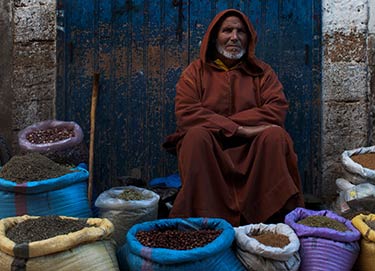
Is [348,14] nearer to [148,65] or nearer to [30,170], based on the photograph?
[148,65]

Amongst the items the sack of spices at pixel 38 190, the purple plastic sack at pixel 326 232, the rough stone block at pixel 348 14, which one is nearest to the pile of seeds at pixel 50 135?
the sack of spices at pixel 38 190

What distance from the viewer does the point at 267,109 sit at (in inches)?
163

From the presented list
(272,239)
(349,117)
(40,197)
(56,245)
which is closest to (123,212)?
(40,197)

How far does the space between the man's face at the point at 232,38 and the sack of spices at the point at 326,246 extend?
1678 mm

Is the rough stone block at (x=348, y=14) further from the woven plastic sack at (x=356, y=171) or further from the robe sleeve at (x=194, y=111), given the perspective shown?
the robe sleeve at (x=194, y=111)

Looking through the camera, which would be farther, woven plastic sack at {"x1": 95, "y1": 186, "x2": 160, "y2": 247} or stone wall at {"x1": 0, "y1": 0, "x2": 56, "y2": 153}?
stone wall at {"x1": 0, "y1": 0, "x2": 56, "y2": 153}

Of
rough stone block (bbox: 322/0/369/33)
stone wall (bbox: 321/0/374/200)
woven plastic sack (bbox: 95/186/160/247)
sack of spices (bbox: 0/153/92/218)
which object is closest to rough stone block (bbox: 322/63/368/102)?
stone wall (bbox: 321/0/374/200)

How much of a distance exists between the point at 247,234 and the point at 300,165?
180 centimetres

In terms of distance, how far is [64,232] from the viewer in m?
2.85

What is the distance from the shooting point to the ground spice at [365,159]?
13.4ft

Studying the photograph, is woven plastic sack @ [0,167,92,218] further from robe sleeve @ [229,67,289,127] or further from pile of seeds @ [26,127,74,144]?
robe sleeve @ [229,67,289,127]

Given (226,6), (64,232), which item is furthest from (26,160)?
(226,6)

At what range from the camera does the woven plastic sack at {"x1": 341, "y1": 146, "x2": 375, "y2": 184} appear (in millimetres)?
3975

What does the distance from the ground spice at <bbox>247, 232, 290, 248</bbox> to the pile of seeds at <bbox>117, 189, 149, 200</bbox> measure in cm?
86
